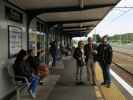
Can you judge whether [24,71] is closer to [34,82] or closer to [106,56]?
[34,82]

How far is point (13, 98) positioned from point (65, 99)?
5.18ft

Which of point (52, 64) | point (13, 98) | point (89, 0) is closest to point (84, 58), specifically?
point (89, 0)

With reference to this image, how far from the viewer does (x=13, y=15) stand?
10031 mm

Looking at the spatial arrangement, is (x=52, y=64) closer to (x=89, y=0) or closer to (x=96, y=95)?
(x=89, y=0)

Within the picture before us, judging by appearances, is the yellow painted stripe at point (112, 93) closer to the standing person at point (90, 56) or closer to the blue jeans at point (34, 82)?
the standing person at point (90, 56)

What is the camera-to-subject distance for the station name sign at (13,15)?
9289 mm

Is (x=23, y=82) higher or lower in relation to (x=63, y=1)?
lower

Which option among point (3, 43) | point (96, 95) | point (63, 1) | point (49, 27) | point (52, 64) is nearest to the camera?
point (3, 43)

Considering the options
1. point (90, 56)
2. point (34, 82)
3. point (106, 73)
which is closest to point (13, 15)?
point (34, 82)

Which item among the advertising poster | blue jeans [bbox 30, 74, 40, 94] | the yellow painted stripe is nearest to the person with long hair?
blue jeans [bbox 30, 74, 40, 94]

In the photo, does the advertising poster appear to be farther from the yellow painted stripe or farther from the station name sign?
the yellow painted stripe

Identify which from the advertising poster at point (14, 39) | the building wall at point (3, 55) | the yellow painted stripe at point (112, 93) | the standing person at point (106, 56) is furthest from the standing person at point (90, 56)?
the building wall at point (3, 55)

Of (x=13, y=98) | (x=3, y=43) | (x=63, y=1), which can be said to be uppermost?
(x=63, y=1)

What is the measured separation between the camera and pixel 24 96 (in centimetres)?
951
